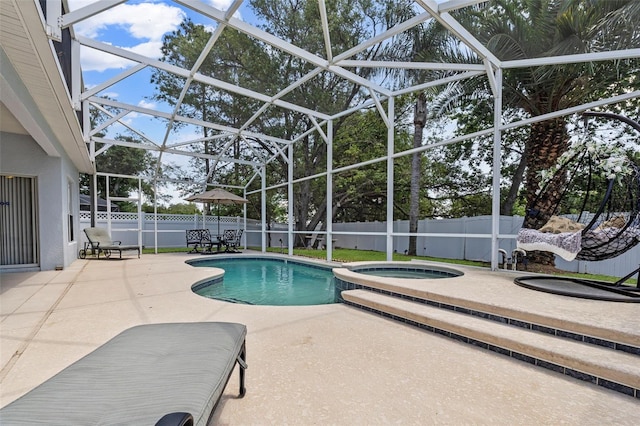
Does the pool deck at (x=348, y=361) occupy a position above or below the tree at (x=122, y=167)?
below

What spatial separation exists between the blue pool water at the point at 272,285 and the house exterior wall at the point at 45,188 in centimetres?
375

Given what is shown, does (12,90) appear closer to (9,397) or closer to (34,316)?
(34,316)

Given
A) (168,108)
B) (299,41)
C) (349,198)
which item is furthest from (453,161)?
(168,108)

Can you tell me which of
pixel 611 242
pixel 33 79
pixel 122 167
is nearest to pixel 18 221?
pixel 33 79

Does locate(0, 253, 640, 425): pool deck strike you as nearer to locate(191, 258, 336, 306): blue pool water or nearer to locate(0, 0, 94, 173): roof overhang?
locate(191, 258, 336, 306): blue pool water

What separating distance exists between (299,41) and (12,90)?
8641mm

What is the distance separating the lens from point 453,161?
45.9ft

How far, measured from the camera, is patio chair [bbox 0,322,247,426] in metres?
1.12

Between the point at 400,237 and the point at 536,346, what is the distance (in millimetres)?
11572

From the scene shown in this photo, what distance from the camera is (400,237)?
45.7 feet

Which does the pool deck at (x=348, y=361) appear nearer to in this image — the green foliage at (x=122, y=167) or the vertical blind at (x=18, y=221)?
the vertical blind at (x=18, y=221)

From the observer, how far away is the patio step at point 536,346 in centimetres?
212

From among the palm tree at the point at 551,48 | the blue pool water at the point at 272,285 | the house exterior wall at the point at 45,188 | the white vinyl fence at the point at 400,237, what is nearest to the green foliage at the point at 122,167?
the white vinyl fence at the point at 400,237

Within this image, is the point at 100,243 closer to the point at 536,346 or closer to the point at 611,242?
the point at 536,346
